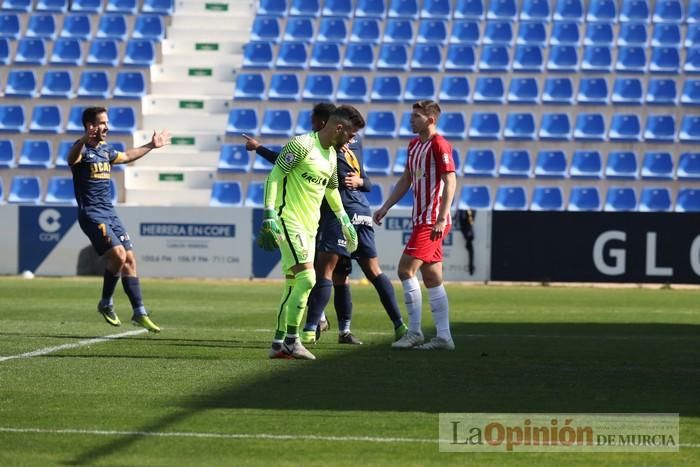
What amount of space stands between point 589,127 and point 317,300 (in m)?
18.2

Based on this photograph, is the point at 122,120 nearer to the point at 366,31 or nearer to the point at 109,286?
the point at 366,31

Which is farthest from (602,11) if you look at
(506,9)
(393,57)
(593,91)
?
(393,57)

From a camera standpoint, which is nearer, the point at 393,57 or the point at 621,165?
the point at 621,165

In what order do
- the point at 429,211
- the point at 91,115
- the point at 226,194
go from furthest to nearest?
the point at 226,194 → the point at 91,115 → the point at 429,211

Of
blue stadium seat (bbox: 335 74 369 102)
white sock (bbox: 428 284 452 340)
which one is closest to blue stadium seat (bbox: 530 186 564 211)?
blue stadium seat (bbox: 335 74 369 102)

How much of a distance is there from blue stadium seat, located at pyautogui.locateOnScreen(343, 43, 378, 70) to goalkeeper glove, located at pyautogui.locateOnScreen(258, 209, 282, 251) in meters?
20.0

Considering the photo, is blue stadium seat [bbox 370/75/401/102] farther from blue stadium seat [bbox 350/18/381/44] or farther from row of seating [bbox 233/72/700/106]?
blue stadium seat [bbox 350/18/381/44]

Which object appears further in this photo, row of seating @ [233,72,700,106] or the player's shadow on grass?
row of seating @ [233,72,700,106]

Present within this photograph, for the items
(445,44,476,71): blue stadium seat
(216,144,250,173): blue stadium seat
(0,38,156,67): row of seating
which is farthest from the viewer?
(0,38,156,67): row of seating

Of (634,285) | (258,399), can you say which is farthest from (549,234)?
(258,399)

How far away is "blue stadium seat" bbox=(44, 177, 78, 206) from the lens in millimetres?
27375

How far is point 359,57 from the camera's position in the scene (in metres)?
29.3

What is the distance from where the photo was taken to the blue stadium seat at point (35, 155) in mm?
28188

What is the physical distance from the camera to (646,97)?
2808 centimetres
